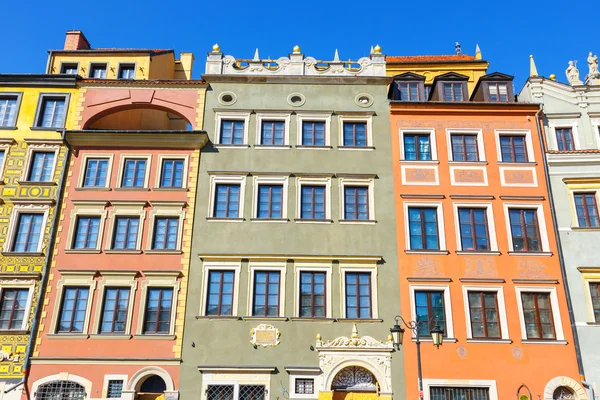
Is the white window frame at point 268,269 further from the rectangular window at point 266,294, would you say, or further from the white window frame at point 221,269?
the white window frame at point 221,269

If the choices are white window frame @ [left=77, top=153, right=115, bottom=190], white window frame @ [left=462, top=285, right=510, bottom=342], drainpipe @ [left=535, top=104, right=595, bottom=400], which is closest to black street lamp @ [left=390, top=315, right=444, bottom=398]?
white window frame @ [left=462, top=285, right=510, bottom=342]

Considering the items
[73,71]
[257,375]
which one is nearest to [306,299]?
[257,375]

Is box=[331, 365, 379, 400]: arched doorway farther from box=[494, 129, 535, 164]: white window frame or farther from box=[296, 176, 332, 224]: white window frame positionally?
box=[494, 129, 535, 164]: white window frame

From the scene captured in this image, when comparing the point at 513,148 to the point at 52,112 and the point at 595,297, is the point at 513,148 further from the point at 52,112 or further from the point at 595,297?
the point at 52,112

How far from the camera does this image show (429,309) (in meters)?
22.0

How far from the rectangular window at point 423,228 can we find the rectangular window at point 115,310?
39.5 ft

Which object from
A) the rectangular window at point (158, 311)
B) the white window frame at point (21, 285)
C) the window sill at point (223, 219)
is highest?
the window sill at point (223, 219)

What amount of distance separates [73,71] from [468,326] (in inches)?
906

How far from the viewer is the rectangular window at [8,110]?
25469 millimetres

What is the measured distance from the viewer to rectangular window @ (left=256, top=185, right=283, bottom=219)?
2378cm

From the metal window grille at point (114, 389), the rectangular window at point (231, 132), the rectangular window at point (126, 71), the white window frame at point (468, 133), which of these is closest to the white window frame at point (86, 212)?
the metal window grille at point (114, 389)

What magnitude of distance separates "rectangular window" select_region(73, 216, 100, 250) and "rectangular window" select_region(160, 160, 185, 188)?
3.28 metres

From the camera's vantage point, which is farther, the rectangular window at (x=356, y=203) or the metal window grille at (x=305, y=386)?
the rectangular window at (x=356, y=203)

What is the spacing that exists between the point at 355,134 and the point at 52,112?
14303mm
